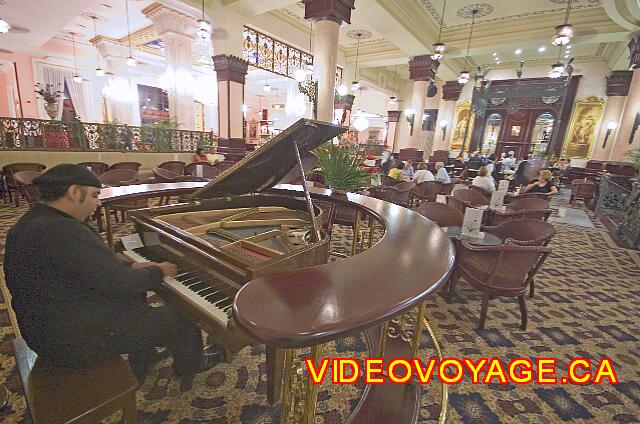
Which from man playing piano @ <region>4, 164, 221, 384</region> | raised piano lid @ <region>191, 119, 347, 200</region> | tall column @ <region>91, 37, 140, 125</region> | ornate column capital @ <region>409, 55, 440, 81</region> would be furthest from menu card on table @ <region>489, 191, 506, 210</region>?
tall column @ <region>91, 37, 140, 125</region>

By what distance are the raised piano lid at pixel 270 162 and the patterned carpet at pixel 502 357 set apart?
1.19 m

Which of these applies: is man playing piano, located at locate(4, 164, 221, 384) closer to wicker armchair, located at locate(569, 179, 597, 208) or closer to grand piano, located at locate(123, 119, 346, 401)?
grand piano, located at locate(123, 119, 346, 401)

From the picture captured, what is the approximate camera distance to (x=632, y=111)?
25.1ft

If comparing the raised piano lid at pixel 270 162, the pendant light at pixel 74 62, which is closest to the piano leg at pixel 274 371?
the raised piano lid at pixel 270 162

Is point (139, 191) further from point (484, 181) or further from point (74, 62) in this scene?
point (74, 62)

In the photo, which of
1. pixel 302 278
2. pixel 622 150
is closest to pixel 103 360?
pixel 302 278

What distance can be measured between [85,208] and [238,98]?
22.8 ft

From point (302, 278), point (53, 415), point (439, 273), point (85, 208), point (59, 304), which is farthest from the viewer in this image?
point (85, 208)

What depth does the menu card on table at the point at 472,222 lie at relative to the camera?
2.77 metres

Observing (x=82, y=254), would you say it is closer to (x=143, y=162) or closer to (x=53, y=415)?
(x=53, y=415)

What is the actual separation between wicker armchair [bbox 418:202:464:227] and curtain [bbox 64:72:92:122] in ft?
53.1

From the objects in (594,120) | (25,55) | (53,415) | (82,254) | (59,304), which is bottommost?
(53,415)

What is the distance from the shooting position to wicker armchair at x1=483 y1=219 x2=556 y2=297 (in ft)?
8.58

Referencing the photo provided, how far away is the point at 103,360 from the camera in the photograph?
1153 millimetres
